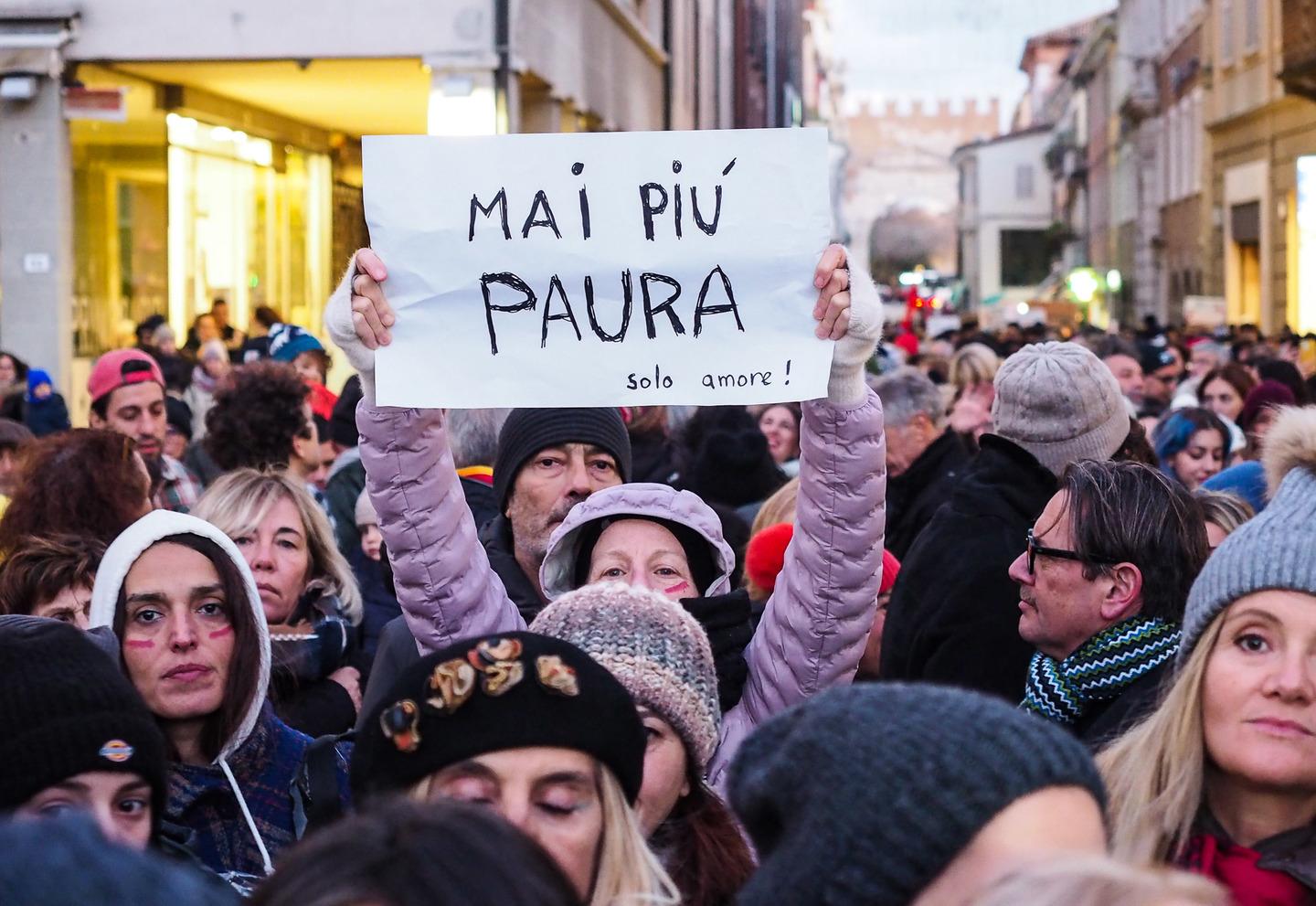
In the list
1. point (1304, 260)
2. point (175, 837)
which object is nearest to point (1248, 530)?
point (175, 837)

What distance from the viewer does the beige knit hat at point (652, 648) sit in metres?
3.25

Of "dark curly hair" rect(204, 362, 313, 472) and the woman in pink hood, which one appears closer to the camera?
the woman in pink hood

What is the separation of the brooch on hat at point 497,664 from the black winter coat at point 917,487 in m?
4.51

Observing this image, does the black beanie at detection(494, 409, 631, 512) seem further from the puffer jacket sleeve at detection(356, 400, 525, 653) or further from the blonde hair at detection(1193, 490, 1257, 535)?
the blonde hair at detection(1193, 490, 1257, 535)

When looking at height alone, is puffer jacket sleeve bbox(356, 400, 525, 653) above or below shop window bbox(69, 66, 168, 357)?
below

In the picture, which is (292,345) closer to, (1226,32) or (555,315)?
(555,315)

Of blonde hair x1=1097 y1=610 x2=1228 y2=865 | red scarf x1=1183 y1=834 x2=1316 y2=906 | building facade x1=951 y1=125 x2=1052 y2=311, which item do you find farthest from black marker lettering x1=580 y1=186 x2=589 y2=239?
building facade x1=951 y1=125 x2=1052 y2=311

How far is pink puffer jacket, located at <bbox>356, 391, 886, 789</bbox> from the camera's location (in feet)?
12.4

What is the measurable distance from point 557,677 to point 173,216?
1759cm

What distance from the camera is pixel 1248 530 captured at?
3.07 m

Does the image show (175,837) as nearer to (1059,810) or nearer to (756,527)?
(1059,810)

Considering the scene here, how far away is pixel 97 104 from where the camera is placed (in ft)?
55.5

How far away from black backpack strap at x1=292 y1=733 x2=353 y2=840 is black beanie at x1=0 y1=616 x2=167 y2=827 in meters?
0.46

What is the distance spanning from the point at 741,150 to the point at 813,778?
181 cm
